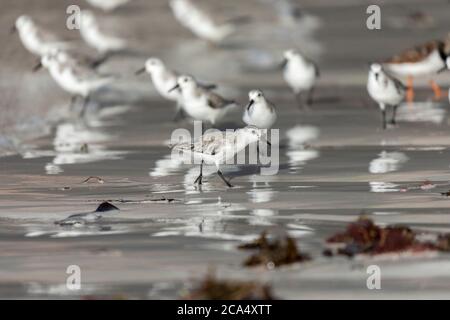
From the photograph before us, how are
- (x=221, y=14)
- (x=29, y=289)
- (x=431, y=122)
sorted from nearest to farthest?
1. (x=29, y=289)
2. (x=431, y=122)
3. (x=221, y=14)

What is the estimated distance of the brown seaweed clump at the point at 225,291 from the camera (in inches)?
305

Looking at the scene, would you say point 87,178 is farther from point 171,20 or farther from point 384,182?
point 171,20

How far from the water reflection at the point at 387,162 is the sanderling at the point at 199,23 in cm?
1243

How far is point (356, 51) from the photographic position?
75.9 ft

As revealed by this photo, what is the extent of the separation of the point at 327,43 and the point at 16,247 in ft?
50.6

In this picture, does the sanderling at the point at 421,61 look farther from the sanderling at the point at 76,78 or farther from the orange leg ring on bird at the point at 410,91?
the sanderling at the point at 76,78

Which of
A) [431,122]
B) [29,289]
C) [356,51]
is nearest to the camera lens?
[29,289]

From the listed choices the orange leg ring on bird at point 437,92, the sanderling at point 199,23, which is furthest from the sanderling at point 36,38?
the orange leg ring on bird at point 437,92

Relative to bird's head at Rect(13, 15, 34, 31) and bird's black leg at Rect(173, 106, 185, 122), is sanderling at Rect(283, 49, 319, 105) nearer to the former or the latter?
bird's black leg at Rect(173, 106, 185, 122)

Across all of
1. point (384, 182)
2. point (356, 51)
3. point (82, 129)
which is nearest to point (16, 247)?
point (384, 182)

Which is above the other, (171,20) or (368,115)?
(171,20)

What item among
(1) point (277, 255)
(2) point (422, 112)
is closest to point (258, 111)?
(2) point (422, 112)

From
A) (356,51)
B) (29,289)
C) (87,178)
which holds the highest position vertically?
(356,51)

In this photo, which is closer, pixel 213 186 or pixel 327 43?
pixel 213 186
